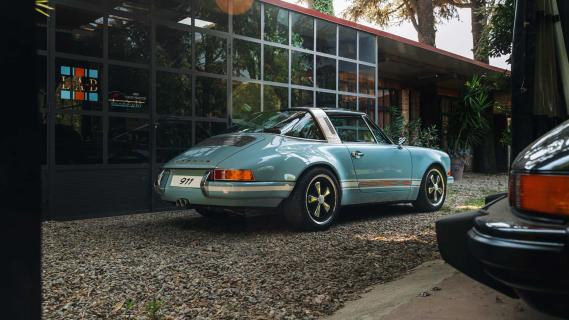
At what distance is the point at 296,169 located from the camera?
5035mm

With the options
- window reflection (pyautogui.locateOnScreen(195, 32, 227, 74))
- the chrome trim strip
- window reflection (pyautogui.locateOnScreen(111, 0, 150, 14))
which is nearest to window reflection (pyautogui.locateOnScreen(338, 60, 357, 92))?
window reflection (pyautogui.locateOnScreen(195, 32, 227, 74))

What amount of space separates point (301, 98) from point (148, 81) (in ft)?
10.1

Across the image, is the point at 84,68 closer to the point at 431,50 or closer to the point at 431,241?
the point at 431,241

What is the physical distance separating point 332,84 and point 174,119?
12.0 ft

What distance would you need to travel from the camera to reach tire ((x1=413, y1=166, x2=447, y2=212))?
6703 millimetres

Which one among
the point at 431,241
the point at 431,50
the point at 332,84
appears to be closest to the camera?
the point at 431,241

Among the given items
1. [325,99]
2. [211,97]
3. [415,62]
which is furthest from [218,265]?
[415,62]

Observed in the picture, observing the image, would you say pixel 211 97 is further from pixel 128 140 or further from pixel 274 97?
pixel 128 140

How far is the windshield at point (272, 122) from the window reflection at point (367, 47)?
5.10 meters

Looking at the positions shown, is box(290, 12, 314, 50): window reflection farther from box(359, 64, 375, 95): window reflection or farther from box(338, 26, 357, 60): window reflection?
box(359, 64, 375, 95): window reflection

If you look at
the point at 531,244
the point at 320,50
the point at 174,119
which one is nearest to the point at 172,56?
the point at 174,119

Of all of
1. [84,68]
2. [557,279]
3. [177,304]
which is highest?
[84,68]

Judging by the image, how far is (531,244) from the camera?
173 cm

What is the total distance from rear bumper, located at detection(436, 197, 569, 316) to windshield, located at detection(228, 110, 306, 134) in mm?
3468
